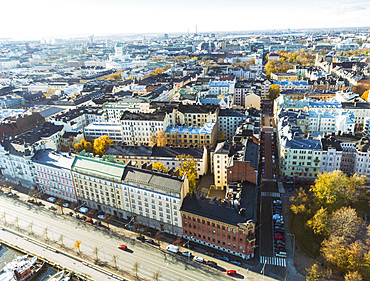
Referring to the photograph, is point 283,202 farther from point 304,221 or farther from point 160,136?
point 160,136

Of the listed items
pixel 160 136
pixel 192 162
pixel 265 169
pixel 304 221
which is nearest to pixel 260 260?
pixel 304 221

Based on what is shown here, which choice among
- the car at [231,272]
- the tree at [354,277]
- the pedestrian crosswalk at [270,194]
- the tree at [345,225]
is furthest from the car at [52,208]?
the tree at [354,277]

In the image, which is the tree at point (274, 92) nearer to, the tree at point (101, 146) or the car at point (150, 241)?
the tree at point (101, 146)

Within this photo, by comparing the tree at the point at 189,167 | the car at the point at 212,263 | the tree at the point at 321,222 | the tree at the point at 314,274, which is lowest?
the car at the point at 212,263

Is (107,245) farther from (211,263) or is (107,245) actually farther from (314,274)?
(314,274)

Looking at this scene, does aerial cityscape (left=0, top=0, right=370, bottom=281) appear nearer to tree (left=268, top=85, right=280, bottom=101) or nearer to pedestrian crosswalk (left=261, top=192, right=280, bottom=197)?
pedestrian crosswalk (left=261, top=192, right=280, bottom=197)

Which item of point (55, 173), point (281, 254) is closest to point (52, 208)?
point (55, 173)

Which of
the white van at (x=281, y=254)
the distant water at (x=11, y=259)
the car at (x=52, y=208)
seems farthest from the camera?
the car at (x=52, y=208)
